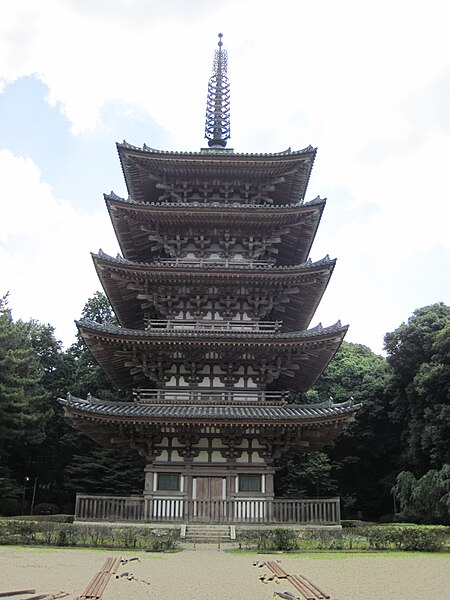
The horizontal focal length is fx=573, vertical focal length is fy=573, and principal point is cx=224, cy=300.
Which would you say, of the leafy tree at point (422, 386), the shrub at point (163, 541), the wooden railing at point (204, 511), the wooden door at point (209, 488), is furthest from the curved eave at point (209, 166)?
the leafy tree at point (422, 386)

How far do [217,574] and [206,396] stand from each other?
10.2 m

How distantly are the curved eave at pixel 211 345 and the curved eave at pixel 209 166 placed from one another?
8273 millimetres

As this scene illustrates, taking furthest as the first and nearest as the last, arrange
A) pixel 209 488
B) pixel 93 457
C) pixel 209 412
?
pixel 93 457 < pixel 209 488 < pixel 209 412

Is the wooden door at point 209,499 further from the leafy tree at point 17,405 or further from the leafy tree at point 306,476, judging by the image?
the leafy tree at point 17,405

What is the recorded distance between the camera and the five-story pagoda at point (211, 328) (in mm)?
22203

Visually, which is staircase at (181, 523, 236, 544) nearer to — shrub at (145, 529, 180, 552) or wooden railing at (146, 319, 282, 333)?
shrub at (145, 529, 180, 552)

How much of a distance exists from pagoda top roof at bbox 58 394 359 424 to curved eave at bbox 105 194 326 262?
8.23 meters

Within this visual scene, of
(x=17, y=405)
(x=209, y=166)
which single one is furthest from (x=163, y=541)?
(x=17, y=405)

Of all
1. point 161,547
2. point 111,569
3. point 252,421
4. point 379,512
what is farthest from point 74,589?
point 379,512

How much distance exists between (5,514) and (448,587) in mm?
39034

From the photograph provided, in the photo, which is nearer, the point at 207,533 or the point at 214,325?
the point at 207,533

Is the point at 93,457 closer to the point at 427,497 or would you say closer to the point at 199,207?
Result: the point at 427,497

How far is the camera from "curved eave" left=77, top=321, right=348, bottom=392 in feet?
73.8

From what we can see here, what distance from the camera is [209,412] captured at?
22.2 m
